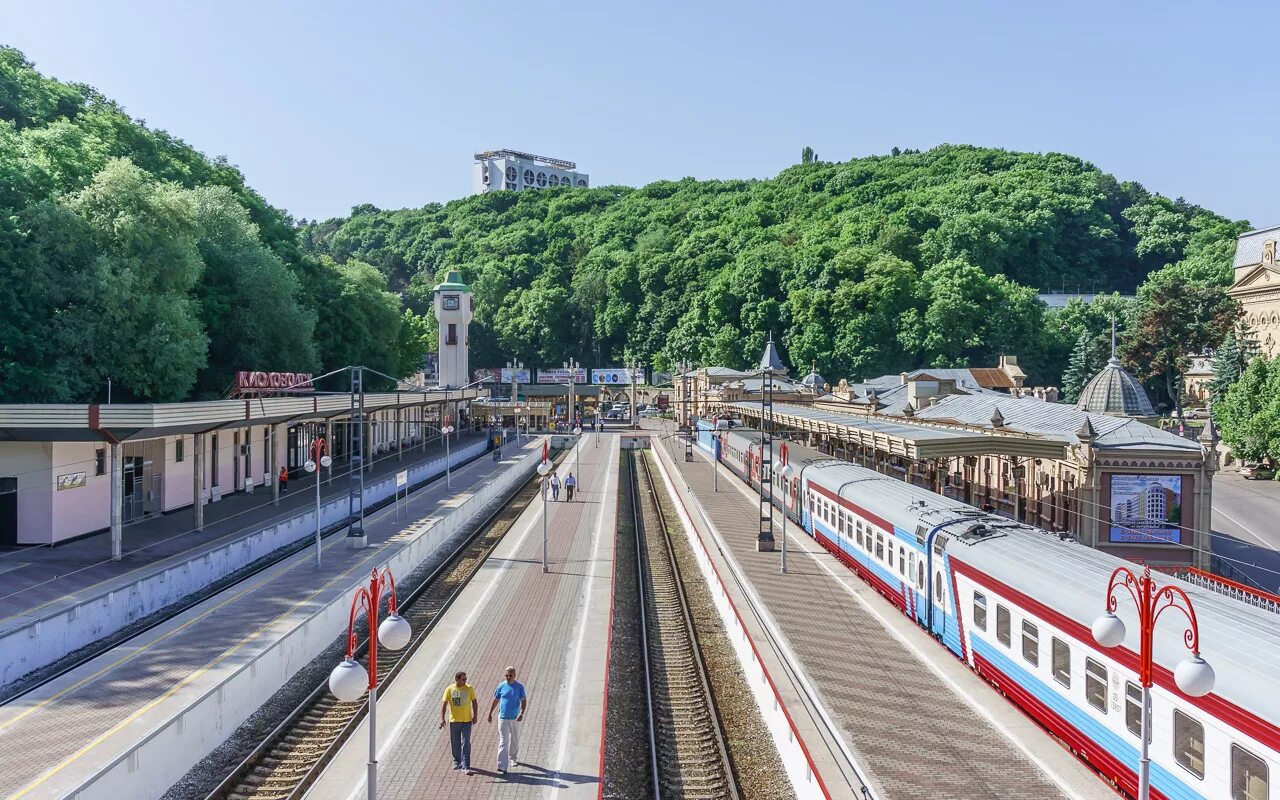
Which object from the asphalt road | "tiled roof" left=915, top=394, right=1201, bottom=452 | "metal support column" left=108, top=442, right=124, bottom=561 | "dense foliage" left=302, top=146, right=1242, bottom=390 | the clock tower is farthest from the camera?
"dense foliage" left=302, top=146, right=1242, bottom=390

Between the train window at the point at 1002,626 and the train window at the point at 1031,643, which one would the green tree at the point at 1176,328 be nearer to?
the train window at the point at 1002,626

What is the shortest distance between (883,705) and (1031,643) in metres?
2.64

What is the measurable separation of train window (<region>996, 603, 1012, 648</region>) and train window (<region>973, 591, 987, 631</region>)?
58 cm

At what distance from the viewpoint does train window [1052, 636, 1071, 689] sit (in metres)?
14.4

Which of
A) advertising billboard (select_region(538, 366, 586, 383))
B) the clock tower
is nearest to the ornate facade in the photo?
the clock tower

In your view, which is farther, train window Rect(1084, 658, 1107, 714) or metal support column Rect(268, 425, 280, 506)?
metal support column Rect(268, 425, 280, 506)

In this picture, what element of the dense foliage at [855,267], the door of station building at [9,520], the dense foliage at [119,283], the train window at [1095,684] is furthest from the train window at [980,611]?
the dense foliage at [855,267]

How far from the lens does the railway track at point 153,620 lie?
1856 cm

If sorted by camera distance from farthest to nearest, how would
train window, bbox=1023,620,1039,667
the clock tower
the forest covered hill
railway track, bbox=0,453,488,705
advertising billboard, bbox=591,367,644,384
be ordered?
advertising billboard, bbox=591,367,644,384 → the clock tower → the forest covered hill → railway track, bbox=0,453,488,705 → train window, bbox=1023,620,1039,667

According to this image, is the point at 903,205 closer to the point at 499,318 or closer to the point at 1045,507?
the point at 499,318

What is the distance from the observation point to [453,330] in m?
99.5

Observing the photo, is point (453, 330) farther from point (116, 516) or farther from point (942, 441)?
point (942, 441)

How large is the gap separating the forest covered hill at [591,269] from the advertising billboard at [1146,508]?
113 ft

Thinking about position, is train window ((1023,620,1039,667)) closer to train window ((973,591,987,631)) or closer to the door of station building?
train window ((973,591,987,631))
